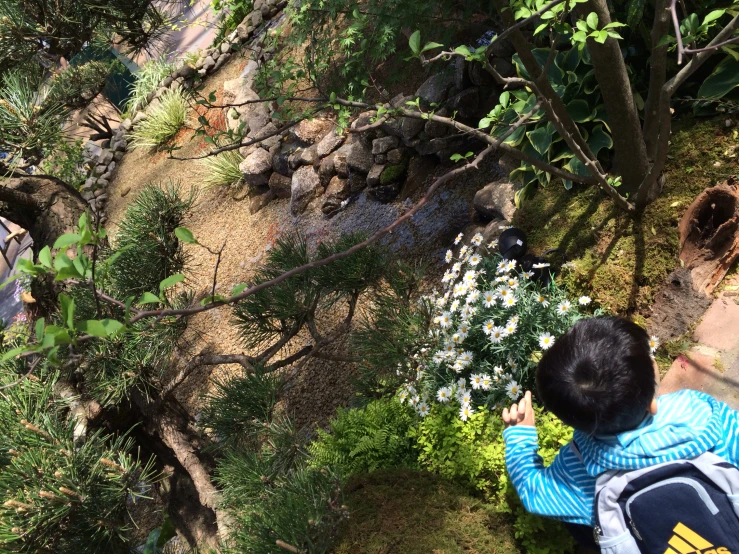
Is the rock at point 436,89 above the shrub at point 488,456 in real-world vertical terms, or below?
above

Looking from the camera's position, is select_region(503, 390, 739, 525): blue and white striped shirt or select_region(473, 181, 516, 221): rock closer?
select_region(503, 390, 739, 525): blue and white striped shirt

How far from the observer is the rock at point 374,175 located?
13.6 ft

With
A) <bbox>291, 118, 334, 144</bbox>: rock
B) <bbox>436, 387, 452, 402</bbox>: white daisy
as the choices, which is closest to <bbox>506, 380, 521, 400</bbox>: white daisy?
<bbox>436, 387, 452, 402</bbox>: white daisy

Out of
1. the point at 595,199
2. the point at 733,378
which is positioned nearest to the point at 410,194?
the point at 595,199

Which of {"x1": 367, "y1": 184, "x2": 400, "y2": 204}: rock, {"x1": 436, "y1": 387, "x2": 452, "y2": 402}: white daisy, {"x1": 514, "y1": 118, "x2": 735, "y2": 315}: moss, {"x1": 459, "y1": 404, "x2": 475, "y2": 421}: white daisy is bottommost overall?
{"x1": 514, "y1": 118, "x2": 735, "y2": 315}: moss

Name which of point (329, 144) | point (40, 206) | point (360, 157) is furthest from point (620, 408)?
point (329, 144)

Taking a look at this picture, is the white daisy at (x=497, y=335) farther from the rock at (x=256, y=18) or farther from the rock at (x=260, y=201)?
the rock at (x=256, y=18)

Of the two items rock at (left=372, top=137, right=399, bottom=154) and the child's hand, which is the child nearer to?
the child's hand

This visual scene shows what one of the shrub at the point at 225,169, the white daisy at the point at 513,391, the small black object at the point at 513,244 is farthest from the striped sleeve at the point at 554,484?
the shrub at the point at 225,169

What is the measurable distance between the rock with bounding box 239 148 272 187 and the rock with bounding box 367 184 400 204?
1435mm

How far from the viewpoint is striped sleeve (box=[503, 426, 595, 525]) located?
145cm

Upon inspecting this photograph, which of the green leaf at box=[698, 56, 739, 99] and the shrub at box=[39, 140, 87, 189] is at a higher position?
the shrub at box=[39, 140, 87, 189]

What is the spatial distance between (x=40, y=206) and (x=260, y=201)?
2297 mm

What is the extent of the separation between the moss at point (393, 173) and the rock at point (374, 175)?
3cm
